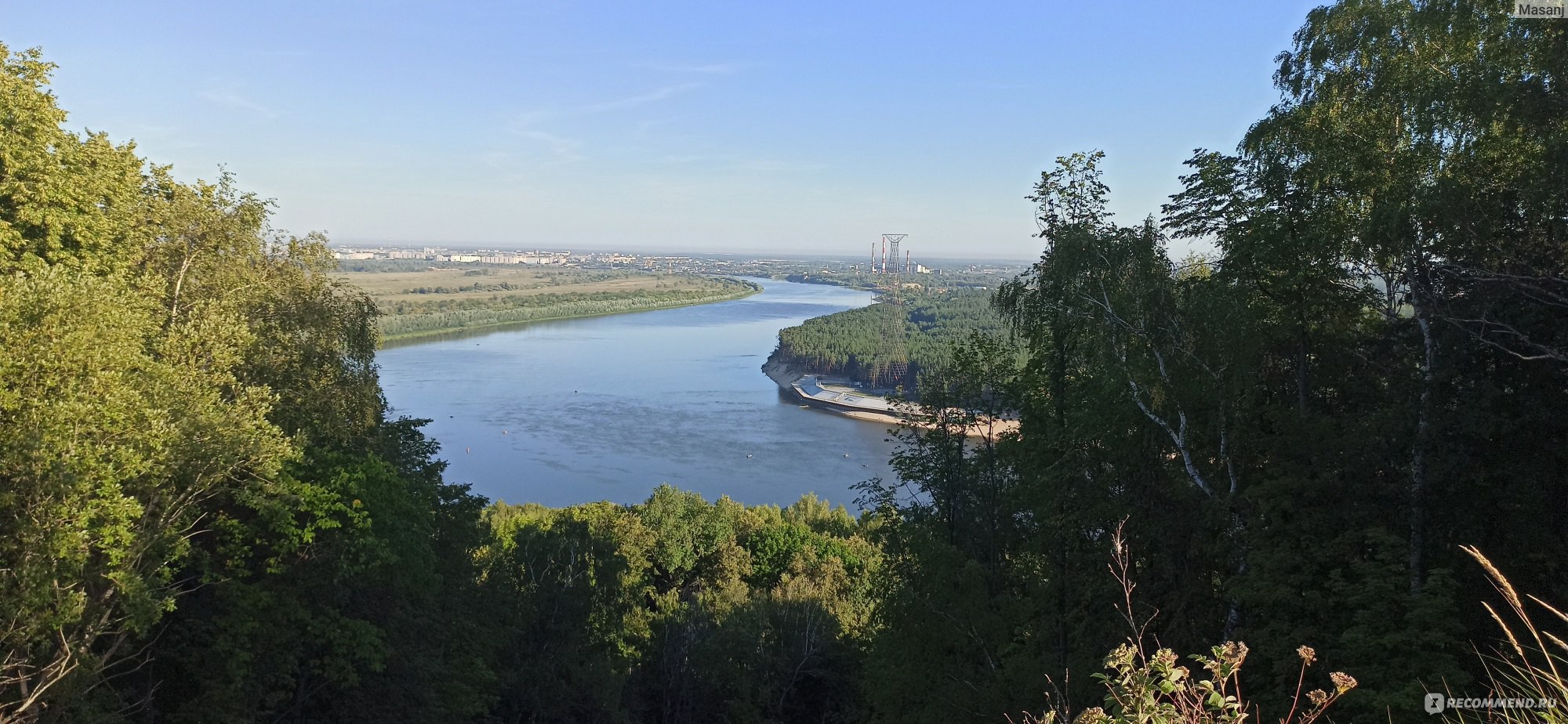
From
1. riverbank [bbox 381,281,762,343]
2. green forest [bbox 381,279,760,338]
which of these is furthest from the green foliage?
riverbank [bbox 381,281,762,343]

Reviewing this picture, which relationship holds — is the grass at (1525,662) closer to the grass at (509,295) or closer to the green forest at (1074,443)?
the green forest at (1074,443)

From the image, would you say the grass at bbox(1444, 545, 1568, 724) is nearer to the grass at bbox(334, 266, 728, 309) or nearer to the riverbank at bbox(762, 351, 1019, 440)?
the riverbank at bbox(762, 351, 1019, 440)

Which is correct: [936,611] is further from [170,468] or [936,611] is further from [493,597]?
[493,597]

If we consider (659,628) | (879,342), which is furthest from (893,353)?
(659,628)

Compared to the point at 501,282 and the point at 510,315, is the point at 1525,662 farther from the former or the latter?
the point at 501,282

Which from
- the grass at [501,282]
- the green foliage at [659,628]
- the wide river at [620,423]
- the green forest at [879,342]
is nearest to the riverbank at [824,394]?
the wide river at [620,423]

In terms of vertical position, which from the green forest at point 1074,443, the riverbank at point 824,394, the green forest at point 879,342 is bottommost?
the riverbank at point 824,394
